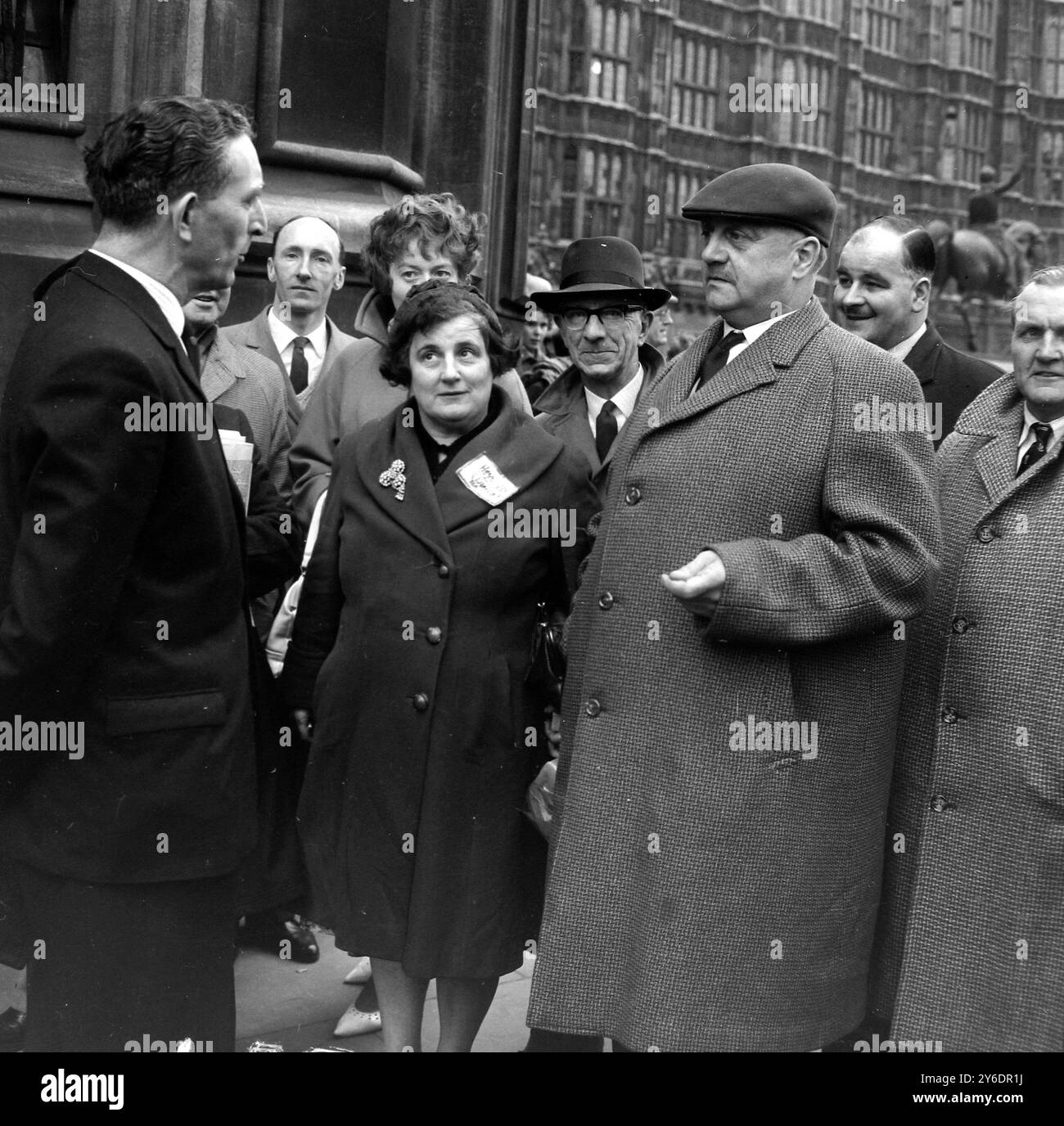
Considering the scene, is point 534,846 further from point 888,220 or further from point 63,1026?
point 888,220

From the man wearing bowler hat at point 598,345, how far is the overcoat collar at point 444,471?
0.81 m

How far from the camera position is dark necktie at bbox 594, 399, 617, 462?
4355 mm

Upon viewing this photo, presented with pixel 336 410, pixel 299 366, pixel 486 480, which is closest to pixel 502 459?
pixel 486 480

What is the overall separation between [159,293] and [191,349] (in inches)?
6.6

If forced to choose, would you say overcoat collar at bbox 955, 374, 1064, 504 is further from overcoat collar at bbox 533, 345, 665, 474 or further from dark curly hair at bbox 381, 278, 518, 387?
overcoat collar at bbox 533, 345, 665, 474

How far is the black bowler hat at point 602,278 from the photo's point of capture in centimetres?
439

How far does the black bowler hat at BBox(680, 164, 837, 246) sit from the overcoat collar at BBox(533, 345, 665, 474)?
4.12 feet

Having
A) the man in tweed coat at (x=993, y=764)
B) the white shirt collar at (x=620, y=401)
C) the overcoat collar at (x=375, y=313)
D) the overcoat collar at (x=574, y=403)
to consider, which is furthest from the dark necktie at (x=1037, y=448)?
the overcoat collar at (x=375, y=313)

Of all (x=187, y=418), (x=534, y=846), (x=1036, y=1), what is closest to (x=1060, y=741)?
(x=534, y=846)

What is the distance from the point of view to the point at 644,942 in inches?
116

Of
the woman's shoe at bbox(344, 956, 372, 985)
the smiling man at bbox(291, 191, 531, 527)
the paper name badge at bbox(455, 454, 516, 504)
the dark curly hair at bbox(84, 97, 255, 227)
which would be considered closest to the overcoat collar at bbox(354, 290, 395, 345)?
the smiling man at bbox(291, 191, 531, 527)

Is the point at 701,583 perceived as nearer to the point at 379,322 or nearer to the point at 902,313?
the point at 379,322

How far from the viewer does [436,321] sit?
3.43 m
